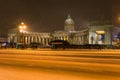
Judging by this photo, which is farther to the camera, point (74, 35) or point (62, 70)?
point (74, 35)

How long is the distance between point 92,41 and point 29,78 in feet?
339

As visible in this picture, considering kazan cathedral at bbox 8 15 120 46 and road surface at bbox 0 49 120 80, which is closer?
road surface at bbox 0 49 120 80

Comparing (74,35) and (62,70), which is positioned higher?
(74,35)

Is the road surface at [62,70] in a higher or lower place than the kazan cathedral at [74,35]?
lower

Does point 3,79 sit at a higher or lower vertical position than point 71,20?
lower

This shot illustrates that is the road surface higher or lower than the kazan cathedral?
lower

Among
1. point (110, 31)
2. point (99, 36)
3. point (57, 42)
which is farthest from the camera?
point (99, 36)

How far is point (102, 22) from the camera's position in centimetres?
11575

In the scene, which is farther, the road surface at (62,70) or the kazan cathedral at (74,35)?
the kazan cathedral at (74,35)

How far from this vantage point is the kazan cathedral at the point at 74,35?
113m

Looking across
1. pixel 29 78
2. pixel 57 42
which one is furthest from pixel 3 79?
pixel 57 42

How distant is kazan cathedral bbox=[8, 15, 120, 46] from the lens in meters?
113

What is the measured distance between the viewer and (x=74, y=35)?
174 metres

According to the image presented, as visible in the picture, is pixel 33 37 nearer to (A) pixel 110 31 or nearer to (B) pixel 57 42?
(A) pixel 110 31
